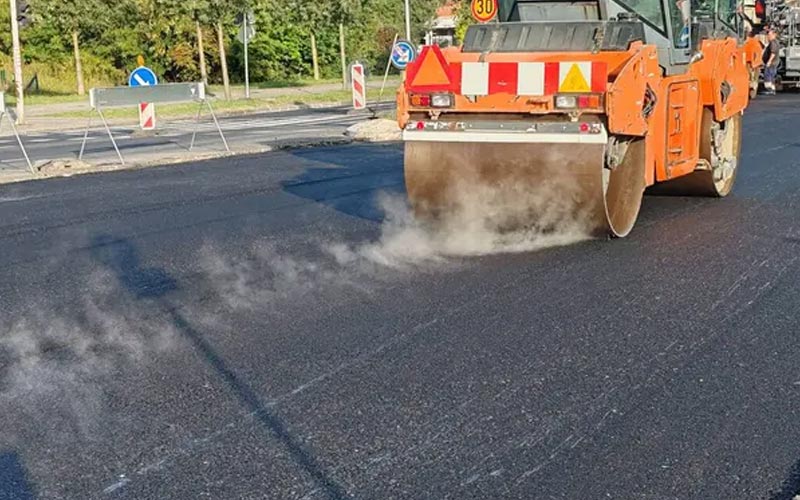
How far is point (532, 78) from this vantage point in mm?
7949

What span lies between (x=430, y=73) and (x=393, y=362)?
3444mm

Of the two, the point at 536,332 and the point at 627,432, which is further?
the point at 536,332

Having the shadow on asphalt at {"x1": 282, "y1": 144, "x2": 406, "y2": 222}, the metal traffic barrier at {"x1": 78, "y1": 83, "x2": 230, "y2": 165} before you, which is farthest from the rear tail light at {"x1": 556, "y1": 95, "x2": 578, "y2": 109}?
the metal traffic barrier at {"x1": 78, "y1": 83, "x2": 230, "y2": 165}

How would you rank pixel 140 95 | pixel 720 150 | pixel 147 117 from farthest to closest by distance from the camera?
pixel 147 117
pixel 140 95
pixel 720 150

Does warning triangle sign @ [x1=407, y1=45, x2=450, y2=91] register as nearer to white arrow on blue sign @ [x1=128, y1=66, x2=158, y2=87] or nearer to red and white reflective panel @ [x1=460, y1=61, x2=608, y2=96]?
red and white reflective panel @ [x1=460, y1=61, x2=608, y2=96]

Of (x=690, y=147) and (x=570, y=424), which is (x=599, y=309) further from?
(x=690, y=147)

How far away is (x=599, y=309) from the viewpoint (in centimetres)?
647

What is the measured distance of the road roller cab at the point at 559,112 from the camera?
7875 millimetres

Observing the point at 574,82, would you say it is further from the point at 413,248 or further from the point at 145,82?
the point at 145,82

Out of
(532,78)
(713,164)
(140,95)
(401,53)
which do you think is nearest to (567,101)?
(532,78)

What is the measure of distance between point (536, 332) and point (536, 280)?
1296mm

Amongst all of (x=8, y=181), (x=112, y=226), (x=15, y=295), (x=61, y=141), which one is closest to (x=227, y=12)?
(x=61, y=141)

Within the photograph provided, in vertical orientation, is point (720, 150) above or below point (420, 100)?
below

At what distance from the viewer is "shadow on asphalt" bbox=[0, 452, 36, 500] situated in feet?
13.1
